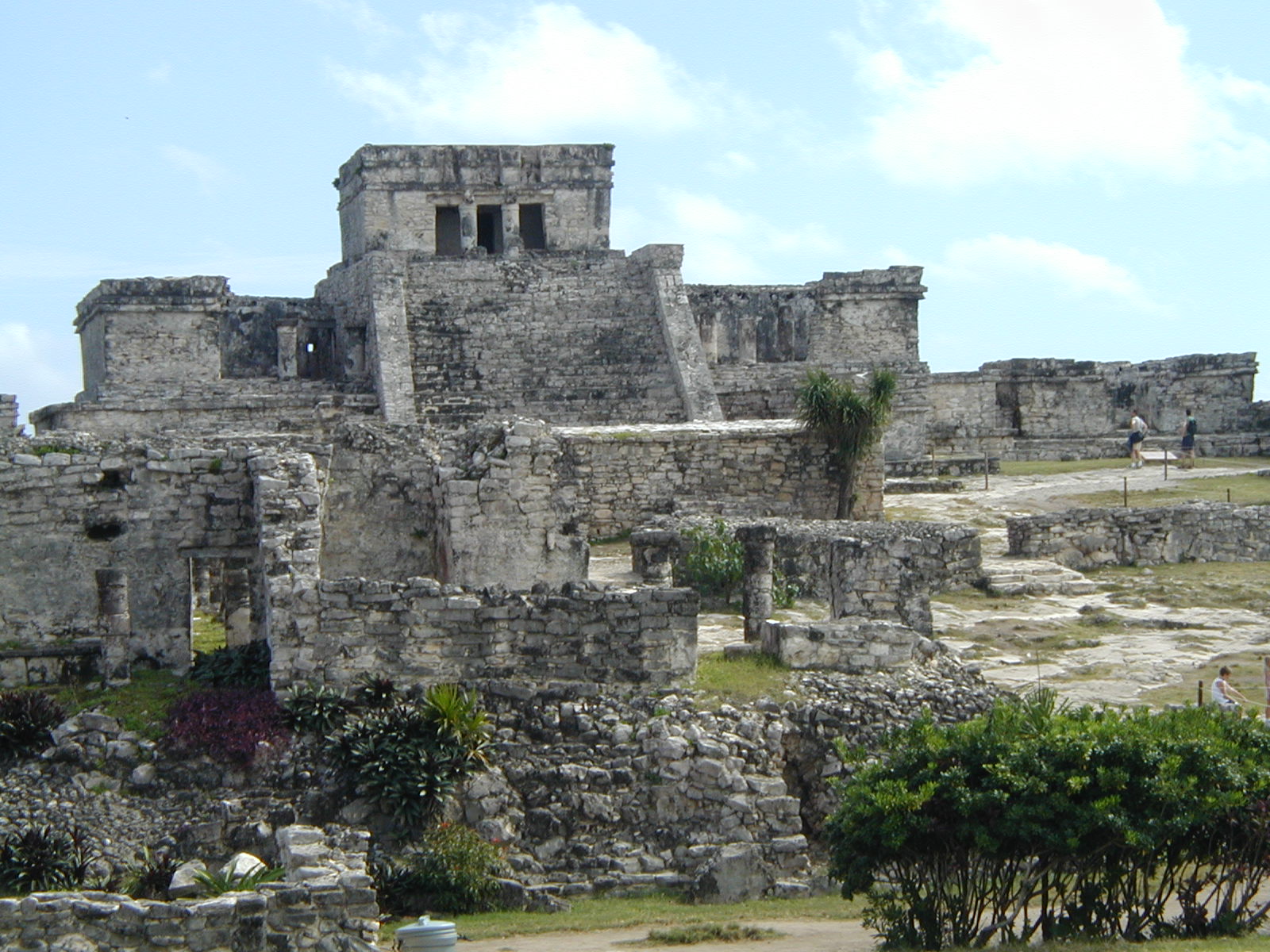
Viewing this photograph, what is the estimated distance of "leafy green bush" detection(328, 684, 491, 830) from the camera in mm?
12094

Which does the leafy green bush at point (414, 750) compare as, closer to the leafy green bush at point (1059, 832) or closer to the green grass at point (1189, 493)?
the leafy green bush at point (1059, 832)

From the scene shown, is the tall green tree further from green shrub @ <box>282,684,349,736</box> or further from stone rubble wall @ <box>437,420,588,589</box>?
green shrub @ <box>282,684,349,736</box>

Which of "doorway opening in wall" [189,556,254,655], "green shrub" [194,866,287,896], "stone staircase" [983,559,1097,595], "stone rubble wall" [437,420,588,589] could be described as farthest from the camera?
"stone staircase" [983,559,1097,595]

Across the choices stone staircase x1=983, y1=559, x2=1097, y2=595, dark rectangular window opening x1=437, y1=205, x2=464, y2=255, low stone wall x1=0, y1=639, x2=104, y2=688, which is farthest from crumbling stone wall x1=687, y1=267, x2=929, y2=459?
low stone wall x1=0, y1=639, x2=104, y2=688

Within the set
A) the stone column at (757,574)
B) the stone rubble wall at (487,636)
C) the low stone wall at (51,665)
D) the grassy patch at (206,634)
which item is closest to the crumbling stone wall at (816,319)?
the grassy patch at (206,634)

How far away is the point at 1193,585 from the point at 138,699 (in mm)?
11880

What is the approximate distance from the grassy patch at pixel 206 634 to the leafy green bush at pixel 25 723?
1861 millimetres

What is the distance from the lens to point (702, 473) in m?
23.0

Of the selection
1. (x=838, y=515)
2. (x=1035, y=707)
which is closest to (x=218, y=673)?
(x=1035, y=707)

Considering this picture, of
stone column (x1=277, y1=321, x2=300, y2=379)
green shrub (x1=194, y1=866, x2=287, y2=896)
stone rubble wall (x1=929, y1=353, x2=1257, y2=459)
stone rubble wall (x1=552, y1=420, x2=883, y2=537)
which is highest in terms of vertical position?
stone column (x1=277, y1=321, x2=300, y2=379)

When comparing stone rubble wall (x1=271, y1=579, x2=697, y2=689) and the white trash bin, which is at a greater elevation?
stone rubble wall (x1=271, y1=579, x2=697, y2=689)

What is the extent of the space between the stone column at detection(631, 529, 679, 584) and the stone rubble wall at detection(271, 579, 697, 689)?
5.35m

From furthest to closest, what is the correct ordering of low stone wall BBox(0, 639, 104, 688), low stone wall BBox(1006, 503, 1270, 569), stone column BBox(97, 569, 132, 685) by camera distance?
low stone wall BBox(1006, 503, 1270, 569) → low stone wall BBox(0, 639, 104, 688) → stone column BBox(97, 569, 132, 685)

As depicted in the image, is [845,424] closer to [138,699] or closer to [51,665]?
[51,665]
